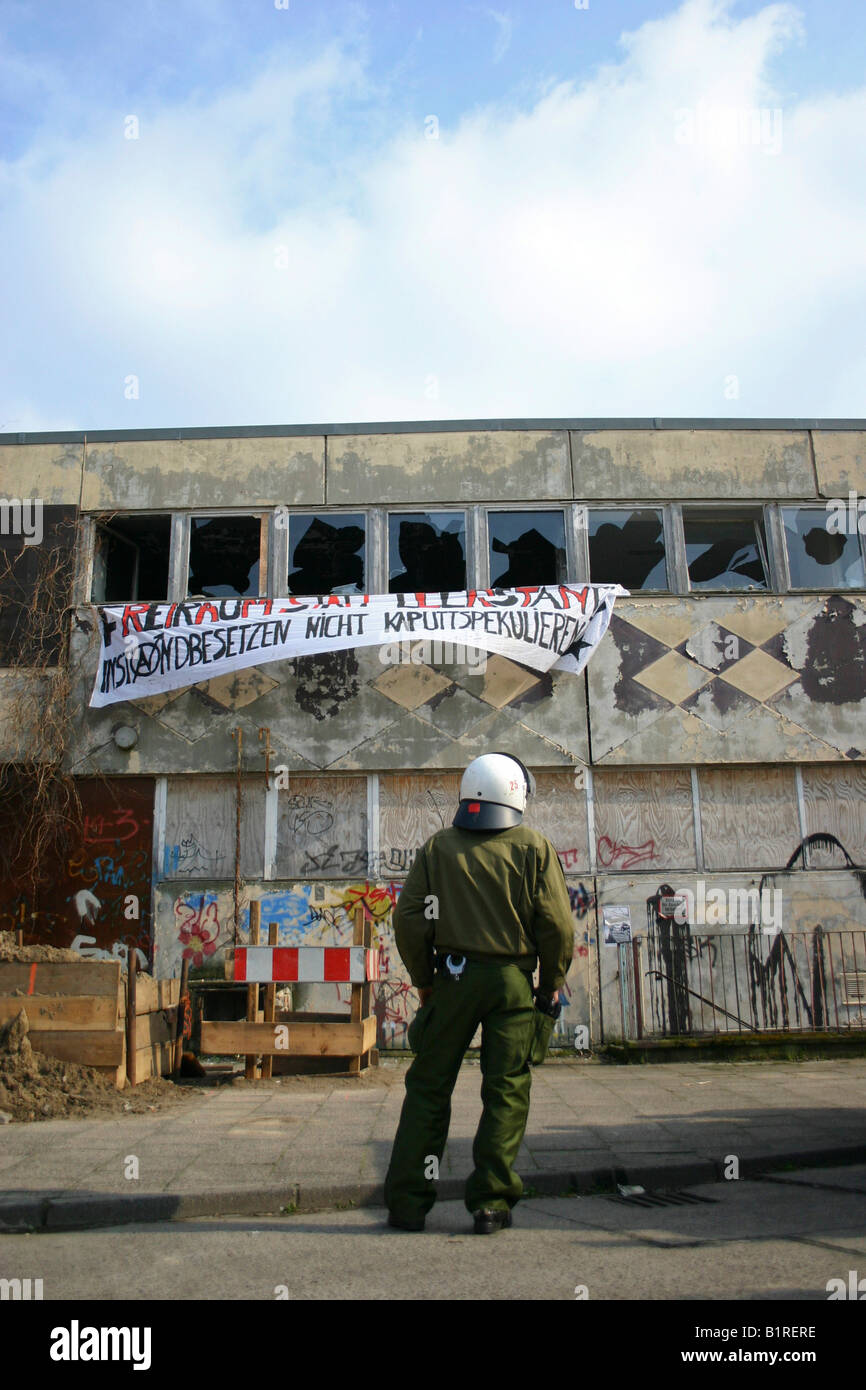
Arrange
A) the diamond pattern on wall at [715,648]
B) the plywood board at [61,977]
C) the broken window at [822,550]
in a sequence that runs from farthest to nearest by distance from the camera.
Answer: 1. the broken window at [822,550]
2. the diamond pattern on wall at [715,648]
3. the plywood board at [61,977]

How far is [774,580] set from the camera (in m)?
13.4

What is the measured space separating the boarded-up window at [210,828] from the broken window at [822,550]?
23.2 ft

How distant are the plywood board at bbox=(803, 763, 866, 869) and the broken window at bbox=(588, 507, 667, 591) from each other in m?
2.97

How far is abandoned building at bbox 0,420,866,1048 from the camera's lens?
1245 cm

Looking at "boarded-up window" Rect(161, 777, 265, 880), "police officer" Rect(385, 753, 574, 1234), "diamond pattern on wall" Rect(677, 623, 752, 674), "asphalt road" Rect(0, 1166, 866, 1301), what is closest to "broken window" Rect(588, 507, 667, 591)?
"diamond pattern on wall" Rect(677, 623, 752, 674)

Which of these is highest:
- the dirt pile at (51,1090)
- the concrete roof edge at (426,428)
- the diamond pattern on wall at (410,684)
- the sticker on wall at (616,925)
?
the concrete roof edge at (426,428)

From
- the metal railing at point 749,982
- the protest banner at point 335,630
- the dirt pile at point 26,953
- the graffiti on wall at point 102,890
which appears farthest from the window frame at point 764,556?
the dirt pile at point 26,953

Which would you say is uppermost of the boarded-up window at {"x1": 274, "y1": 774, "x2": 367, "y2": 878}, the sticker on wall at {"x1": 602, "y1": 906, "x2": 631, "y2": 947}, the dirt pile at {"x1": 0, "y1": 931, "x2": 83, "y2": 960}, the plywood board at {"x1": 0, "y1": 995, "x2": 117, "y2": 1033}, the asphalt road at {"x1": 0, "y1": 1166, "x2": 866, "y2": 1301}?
the boarded-up window at {"x1": 274, "y1": 774, "x2": 367, "y2": 878}

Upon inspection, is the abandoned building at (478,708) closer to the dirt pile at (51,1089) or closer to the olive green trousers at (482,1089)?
the dirt pile at (51,1089)

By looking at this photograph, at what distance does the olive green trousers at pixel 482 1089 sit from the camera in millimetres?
4746

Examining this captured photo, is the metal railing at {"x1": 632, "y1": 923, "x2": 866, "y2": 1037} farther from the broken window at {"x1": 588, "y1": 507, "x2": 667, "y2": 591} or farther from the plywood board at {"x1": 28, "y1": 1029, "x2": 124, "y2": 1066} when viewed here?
the plywood board at {"x1": 28, "y1": 1029, "x2": 124, "y2": 1066}

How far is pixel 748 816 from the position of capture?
42.0 feet

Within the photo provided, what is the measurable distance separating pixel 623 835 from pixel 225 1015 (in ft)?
16.1

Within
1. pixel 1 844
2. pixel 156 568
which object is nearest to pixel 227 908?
pixel 1 844
